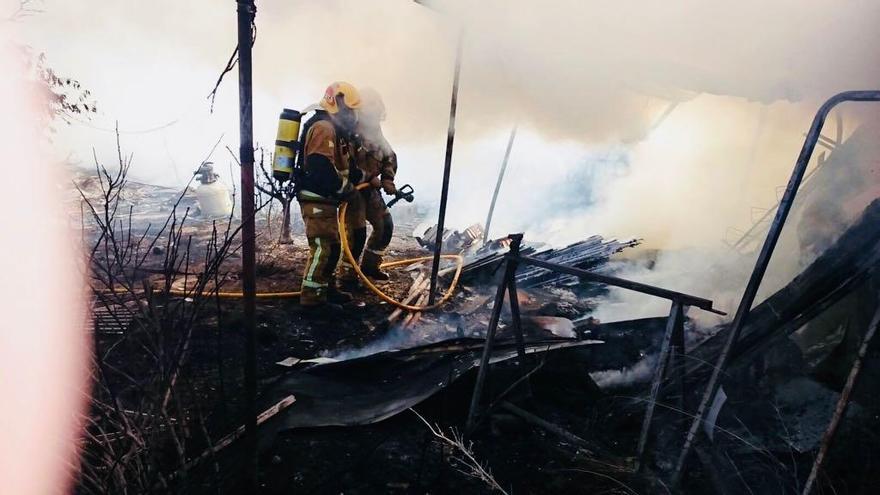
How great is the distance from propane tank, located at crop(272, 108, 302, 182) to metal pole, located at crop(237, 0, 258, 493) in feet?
5.39

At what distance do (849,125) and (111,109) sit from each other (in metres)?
17.9

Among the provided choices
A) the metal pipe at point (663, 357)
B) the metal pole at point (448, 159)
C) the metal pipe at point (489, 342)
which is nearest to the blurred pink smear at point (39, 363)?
the metal pipe at point (489, 342)

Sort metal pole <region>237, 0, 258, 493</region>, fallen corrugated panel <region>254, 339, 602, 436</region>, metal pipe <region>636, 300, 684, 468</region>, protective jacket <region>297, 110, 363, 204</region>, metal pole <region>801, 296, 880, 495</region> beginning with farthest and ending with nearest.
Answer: protective jacket <region>297, 110, 363, 204</region>
fallen corrugated panel <region>254, 339, 602, 436</region>
metal pipe <region>636, 300, 684, 468</region>
metal pole <region>237, 0, 258, 493</region>
metal pole <region>801, 296, 880, 495</region>

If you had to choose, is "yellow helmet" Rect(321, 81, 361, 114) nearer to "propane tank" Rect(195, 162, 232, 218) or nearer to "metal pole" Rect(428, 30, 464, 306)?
"metal pole" Rect(428, 30, 464, 306)

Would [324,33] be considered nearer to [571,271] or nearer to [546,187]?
[546,187]

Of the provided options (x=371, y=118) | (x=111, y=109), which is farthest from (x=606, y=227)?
(x=111, y=109)

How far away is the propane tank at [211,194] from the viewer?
34.5ft

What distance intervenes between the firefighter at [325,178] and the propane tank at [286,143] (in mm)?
713

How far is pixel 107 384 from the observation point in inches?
77.2

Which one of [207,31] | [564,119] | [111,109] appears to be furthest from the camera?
[111,109]

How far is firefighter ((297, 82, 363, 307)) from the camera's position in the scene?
5465 millimetres

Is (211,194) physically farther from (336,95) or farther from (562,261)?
(562,261)

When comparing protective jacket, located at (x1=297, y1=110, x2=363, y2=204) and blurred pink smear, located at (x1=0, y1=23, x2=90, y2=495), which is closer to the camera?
blurred pink smear, located at (x1=0, y1=23, x2=90, y2=495)

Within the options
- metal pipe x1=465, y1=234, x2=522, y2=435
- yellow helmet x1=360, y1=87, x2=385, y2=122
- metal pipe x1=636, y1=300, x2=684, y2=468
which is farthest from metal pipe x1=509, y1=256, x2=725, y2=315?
yellow helmet x1=360, y1=87, x2=385, y2=122
